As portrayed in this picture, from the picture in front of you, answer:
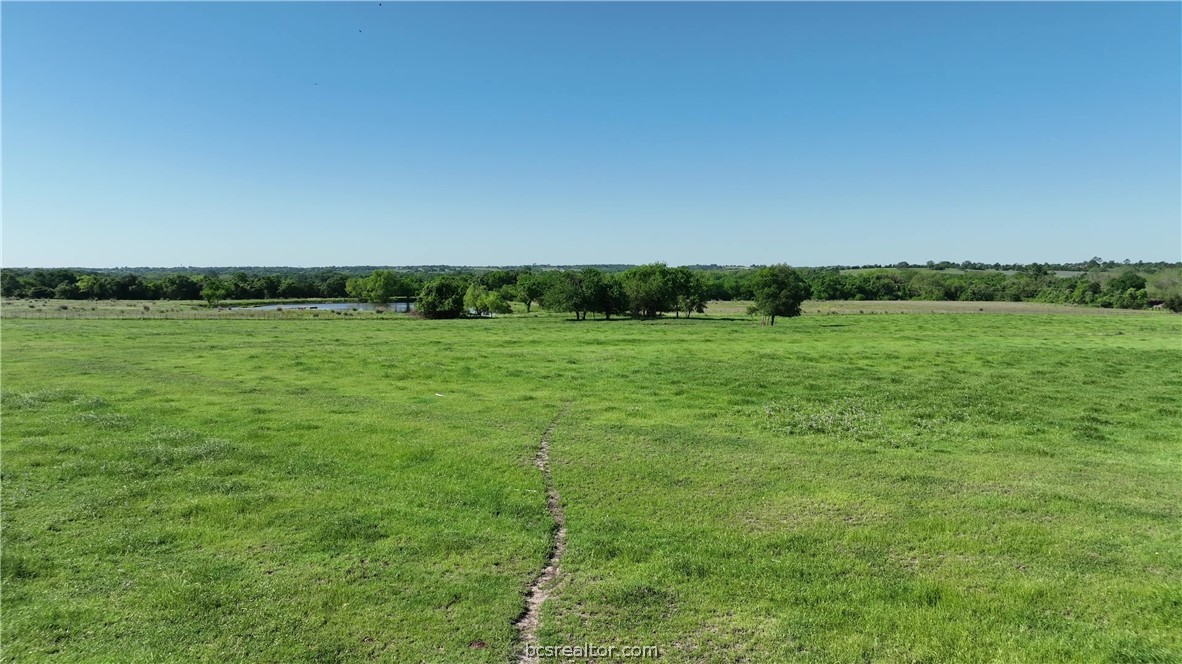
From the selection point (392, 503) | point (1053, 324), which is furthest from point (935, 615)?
point (1053, 324)

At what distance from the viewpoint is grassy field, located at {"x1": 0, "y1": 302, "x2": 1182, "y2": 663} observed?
23.3 ft

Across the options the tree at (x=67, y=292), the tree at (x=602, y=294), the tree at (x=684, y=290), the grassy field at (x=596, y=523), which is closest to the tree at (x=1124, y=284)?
the tree at (x=684, y=290)

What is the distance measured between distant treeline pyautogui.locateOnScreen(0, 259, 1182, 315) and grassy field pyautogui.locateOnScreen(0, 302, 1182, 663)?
6168cm

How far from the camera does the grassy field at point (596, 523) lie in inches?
280

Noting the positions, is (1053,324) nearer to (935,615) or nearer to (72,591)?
(935,615)

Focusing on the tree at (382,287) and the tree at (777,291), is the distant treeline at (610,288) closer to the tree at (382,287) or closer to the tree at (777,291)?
the tree at (382,287)

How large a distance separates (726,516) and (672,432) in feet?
22.5

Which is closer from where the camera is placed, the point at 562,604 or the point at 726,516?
the point at 562,604

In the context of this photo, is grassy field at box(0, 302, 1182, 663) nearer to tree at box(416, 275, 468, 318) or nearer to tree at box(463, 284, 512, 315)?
tree at box(416, 275, 468, 318)

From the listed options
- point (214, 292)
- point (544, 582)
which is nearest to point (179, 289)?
point (214, 292)

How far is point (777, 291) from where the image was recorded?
238 feet

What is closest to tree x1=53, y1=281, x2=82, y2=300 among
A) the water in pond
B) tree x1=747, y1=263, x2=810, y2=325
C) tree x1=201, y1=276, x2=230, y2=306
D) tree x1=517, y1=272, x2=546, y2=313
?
tree x1=201, y1=276, x2=230, y2=306

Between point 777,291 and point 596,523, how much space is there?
67.1 m

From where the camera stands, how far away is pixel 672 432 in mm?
17797
